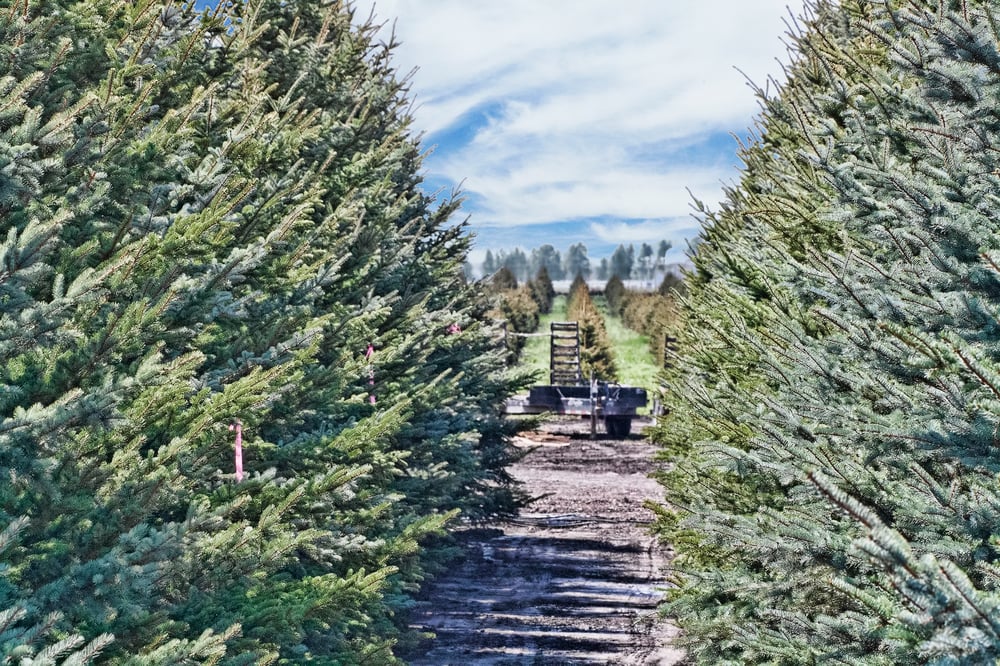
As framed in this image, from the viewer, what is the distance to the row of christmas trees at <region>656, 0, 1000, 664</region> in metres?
3.33

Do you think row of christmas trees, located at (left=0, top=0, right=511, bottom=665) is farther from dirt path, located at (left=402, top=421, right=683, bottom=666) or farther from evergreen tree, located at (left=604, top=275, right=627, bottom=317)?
evergreen tree, located at (left=604, top=275, right=627, bottom=317)

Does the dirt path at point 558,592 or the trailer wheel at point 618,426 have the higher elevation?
the trailer wheel at point 618,426

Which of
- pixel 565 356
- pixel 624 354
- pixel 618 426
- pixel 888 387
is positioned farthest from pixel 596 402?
pixel 624 354

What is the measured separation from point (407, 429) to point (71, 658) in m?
4.84

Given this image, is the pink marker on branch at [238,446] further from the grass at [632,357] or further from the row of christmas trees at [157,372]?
the grass at [632,357]

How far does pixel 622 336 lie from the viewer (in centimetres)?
7444

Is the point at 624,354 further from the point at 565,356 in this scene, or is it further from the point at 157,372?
the point at 157,372

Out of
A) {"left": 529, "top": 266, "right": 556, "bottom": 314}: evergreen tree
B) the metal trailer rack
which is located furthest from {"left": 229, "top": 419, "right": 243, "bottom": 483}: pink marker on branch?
{"left": 529, "top": 266, "right": 556, "bottom": 314}: evergreen tree

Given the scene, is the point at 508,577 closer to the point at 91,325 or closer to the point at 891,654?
the point at 891,654

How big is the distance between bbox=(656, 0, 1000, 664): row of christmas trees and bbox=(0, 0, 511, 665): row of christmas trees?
2.12 meters

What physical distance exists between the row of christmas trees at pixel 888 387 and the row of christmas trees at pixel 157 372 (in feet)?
6.95

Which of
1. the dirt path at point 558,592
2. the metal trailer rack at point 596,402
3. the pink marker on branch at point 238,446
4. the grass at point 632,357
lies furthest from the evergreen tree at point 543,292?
the pink marker on branch at point 238,446

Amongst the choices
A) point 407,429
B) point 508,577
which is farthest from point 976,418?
point 508,577

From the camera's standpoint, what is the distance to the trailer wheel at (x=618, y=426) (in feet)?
91.9
